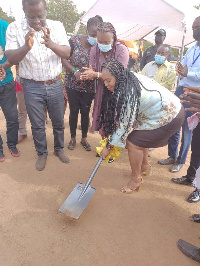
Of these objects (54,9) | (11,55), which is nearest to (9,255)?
(11,55)

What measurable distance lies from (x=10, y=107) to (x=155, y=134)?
2.01 meters

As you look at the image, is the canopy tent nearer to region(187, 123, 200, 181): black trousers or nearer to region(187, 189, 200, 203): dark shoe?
region(187, 123, 200, 181): black trousers

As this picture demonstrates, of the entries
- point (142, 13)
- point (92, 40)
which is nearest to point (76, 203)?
→ point (92, 40)

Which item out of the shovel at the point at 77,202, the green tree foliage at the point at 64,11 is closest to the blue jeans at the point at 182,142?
the shovel at the point at 77,202

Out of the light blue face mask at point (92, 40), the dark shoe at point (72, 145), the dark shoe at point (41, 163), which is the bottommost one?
the dark shoe at point (72, 145)

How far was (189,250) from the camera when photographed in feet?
6.64

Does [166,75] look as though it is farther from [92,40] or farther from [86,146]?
[86,146]

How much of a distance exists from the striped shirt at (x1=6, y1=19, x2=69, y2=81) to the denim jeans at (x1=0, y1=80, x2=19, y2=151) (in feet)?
1.40

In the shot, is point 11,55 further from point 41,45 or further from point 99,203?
point 99,203

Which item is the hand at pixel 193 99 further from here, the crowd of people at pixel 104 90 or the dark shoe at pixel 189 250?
the dark shoe at pixel 189 250

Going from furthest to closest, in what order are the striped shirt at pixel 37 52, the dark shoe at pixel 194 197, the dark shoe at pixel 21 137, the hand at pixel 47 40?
the dark shoe at pixel 21 137 → the dark shoe at pixel 194 197 → the striped shirt at pixel 37 52 → the hand at pixel 47 40

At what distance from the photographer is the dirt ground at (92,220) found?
76.5 inches

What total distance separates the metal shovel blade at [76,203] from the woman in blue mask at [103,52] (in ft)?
2.77

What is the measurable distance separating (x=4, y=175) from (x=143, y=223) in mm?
1825
